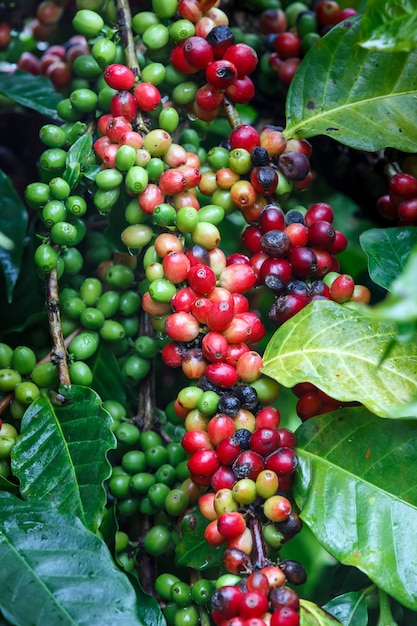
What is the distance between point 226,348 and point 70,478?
261mm

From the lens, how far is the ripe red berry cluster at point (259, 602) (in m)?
0.75

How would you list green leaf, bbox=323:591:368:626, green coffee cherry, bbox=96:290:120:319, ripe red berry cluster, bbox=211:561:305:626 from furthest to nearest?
green coffee cherry, bbox=96:290:120:319 → green leaf, bbox=323:591:368:626 → ripe red berry cluster, bbox=211:561:305:626

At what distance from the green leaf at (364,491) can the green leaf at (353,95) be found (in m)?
0.42

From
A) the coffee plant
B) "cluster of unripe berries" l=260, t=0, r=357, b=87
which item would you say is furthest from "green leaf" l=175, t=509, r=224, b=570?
"cluster of unripe berries" l=260, t=0, r=357, b=87

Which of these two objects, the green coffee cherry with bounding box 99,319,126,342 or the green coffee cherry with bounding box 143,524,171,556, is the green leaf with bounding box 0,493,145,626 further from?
the green coffee cherry with bounding box 99,319,126,342

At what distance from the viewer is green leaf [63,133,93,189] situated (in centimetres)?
103

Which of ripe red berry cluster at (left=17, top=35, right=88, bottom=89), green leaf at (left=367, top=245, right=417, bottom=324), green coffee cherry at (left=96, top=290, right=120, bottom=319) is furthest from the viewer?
ripe red berry cluster at (left=17, top=35, right=88, bottom=89)

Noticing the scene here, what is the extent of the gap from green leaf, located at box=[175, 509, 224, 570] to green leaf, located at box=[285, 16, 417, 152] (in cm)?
58

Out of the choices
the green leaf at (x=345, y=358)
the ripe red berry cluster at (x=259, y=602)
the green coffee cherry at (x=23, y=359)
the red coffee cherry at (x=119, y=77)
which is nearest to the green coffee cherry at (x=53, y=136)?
the red coffee cherry at (x=119, y=77)

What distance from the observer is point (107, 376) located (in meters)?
1.13

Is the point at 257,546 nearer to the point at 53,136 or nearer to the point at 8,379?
the point at 8,379

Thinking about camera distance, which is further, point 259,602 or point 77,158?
point 77,158

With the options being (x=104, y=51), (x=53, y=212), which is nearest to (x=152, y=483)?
(x=53, y=212)

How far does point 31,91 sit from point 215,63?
412 millimetres
